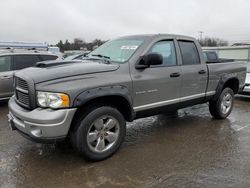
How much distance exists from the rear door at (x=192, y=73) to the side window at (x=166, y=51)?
23cm

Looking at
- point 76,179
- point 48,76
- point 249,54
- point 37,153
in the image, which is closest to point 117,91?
point 48,76

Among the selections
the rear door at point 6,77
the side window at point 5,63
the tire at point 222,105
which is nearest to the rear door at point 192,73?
the tire at point 222,105

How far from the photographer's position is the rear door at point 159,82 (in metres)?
4.05

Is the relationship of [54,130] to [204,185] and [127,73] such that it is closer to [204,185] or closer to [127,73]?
[127,73]

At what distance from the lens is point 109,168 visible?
11.6ft

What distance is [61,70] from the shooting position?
11.4 feet

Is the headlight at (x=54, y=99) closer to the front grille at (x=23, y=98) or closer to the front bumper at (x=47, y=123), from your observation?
the front bumper at (x=47, y=123)

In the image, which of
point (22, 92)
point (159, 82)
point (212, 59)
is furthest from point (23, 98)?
point (212, 59)

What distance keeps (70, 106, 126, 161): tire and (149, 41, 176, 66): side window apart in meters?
1.44

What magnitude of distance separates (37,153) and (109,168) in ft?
4.23

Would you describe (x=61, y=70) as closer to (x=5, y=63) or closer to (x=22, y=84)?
(x=22, y=84)

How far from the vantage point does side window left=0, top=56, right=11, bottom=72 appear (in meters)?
7.38

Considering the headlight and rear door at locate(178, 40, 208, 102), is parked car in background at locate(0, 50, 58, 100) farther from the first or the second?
rear door at locate(178, 40, 208, 102)

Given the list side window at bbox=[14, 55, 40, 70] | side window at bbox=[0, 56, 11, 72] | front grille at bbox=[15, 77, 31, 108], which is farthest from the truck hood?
side window at bbox=[14, 55, 40, 70]
